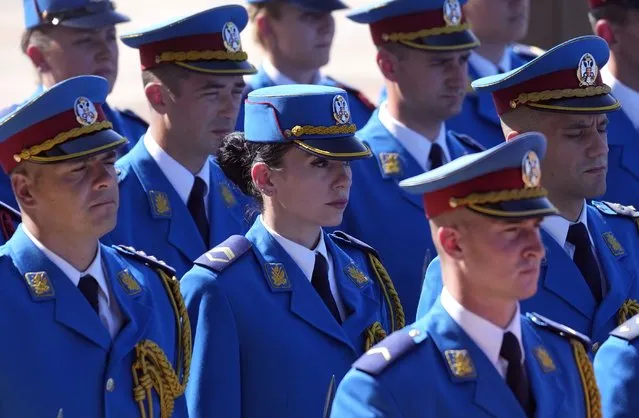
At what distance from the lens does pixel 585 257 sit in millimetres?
6062

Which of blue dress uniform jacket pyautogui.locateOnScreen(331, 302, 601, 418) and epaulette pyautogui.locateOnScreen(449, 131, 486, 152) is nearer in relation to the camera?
blue dress uniform jacket pyautogui.locateOnScreen(331, 302, 601, 418)

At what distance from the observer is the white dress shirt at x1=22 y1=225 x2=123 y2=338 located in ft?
17.9

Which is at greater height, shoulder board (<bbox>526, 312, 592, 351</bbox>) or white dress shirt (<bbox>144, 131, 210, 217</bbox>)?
white dress shirt (<bbox>144, 131, 210, 217</bbox>)

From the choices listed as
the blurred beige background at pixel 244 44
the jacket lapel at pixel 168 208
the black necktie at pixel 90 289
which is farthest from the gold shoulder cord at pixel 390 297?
the blurred beige background at pixel 244 44

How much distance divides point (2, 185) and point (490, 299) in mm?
2541

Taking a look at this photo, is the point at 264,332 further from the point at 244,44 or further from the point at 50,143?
the point at 244,44

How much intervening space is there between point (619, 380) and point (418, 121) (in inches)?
85.2

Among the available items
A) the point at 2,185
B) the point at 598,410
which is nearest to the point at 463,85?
the point at 2,185

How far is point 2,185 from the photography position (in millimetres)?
6715

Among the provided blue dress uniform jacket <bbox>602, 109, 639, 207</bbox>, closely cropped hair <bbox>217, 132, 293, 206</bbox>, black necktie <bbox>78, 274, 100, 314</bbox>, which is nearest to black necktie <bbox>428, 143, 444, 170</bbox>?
blue dress uniform jacket <bbox>602, 109, 639, 207</bbox>

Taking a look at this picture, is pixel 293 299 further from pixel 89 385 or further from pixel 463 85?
pixel 463 85

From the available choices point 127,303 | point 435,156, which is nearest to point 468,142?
point 435,156

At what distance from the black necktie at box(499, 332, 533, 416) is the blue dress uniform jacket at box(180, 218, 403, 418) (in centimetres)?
91

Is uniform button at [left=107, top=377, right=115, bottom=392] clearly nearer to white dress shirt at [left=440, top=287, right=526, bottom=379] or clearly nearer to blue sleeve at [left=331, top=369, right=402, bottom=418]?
blue sleeve at [left=331, top=369, right=402, bottom=418]
